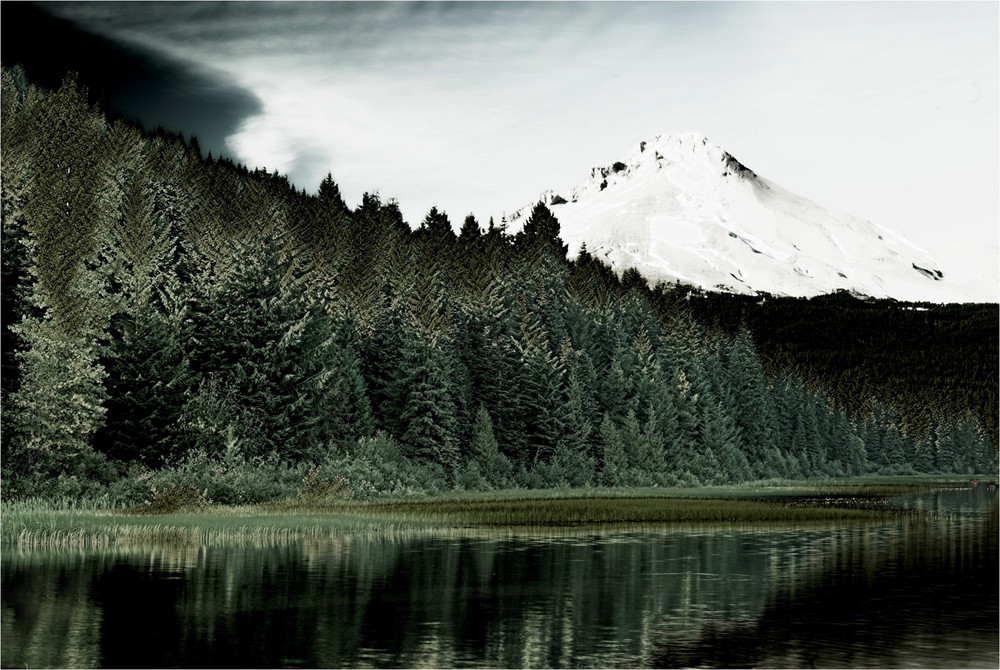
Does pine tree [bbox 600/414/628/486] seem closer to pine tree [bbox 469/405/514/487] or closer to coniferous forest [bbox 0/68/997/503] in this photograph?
coniferous forest [bbox 0/68/997/503]

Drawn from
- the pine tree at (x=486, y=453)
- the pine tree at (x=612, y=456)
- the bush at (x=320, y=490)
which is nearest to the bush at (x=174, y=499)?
the bush at (x=320, y=490)

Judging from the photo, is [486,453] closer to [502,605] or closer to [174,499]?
[174,499]

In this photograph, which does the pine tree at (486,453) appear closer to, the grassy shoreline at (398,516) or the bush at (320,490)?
the grassy shoreline at (398,516)

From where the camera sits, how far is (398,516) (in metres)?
55.0

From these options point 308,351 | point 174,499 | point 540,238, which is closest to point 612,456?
point 308,351

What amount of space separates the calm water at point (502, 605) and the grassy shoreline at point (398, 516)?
2.65m

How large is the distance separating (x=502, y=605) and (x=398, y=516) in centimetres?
2514

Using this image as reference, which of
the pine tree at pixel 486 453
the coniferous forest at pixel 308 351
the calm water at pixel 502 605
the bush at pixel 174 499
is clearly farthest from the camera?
the pine tree at pixel 486 453

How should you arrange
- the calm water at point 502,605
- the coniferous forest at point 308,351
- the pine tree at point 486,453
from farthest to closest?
the pine tree at point 486,453 → the coniferous forest at point 308,351 → the calm water at point 502,605

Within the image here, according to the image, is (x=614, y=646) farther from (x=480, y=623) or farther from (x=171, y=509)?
Result: (x=171, y=509)

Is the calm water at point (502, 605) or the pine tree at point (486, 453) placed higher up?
the pine tree at point (486, 453)

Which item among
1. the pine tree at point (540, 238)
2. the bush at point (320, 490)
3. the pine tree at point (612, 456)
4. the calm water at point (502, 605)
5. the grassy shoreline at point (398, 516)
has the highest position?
the pine tree at point (540, 238)

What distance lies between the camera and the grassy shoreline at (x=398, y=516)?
142 ft

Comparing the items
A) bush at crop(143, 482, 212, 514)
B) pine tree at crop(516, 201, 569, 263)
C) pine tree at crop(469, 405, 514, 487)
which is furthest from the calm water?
pine tree at crop(516, 201, 569, 263)
